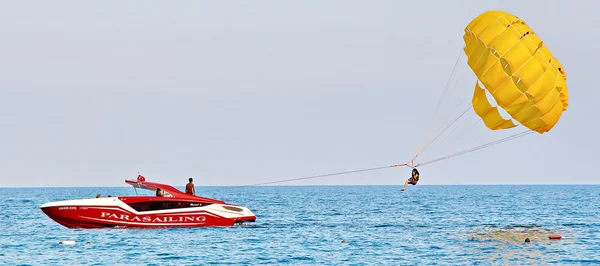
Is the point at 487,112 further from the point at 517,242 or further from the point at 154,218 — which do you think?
the point at 154,218

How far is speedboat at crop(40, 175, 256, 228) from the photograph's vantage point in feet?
160

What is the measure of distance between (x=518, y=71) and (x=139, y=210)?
21.9m

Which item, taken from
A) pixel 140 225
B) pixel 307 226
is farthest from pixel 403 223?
pixel 140 225

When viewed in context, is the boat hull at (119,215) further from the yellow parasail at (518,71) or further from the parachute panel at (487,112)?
the yellow parasail at (518,71)

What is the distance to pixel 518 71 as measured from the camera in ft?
133

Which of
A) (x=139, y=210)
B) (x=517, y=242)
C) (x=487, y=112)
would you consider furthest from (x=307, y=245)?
(x=487, y=112)

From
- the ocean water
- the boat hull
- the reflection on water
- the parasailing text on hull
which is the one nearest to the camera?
the ocean water

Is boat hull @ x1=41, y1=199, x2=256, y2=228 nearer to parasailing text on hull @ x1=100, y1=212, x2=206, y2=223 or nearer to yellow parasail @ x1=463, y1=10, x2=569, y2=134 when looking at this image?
parasailing text on hull @ x1=100, y1=212, x2=206, y2=223

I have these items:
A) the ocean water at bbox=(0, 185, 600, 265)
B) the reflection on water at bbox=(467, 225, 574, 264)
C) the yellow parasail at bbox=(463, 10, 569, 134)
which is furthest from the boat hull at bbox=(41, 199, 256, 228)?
the yellow parasail at bbox=(463, 10, 569, 134)

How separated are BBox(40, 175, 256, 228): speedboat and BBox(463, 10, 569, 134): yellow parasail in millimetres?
17727

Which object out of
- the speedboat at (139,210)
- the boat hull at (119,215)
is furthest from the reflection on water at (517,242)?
the speedboat at (139,210)

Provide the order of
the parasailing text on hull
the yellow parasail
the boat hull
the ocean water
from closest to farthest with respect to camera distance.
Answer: the ocean water
the yellow parasail
the boat hull
the parasailing text on hull

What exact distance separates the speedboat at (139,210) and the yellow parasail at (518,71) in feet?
58.2

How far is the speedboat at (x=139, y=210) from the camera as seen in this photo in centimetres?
4888
